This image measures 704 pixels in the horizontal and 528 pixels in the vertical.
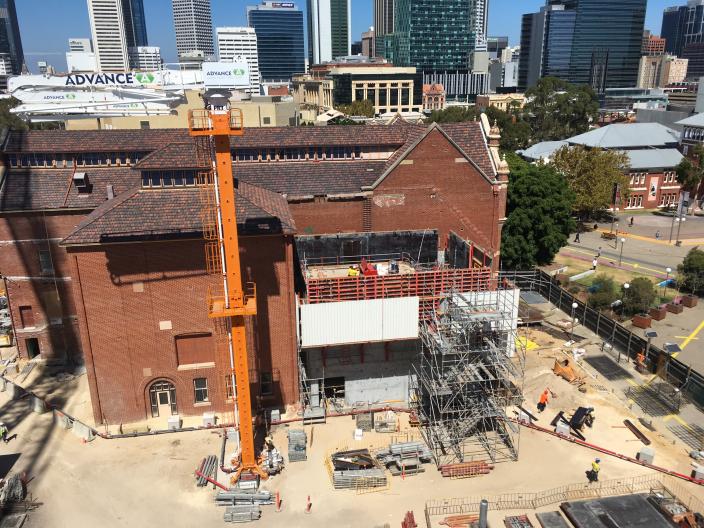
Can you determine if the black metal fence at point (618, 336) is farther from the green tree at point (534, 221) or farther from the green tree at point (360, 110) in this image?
the green tree at point (360, 110)

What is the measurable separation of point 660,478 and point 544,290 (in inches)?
1040

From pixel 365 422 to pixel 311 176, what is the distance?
19662 mm

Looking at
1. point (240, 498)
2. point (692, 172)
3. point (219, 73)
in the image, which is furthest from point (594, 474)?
point (219, 73)

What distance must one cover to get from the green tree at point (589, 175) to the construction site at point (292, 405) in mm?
40281

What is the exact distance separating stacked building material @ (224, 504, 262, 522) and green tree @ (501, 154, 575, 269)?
3696 centimetres

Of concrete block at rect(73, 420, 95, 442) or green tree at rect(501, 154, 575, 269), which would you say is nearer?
concrete block at rect(73, 420, 95, 442)

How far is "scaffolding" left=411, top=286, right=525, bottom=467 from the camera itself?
29.0m

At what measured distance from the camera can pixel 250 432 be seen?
2702 centimetres

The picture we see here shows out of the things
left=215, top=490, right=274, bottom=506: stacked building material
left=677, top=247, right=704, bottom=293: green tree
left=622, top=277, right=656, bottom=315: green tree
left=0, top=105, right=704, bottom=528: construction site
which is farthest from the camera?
left=677, top=247, right=704, bottom=293: green tree

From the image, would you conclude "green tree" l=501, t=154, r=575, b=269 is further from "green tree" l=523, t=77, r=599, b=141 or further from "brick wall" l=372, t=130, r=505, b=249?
"green tree" l=523, t=77, r=599, b=141

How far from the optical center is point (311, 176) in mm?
42125

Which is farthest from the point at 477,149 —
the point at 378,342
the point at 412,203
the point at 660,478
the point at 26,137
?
the point at 26,137

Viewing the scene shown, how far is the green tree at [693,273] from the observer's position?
166 feet

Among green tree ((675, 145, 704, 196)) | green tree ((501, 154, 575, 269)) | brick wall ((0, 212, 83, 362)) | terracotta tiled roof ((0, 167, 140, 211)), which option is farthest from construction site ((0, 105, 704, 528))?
green tree ((675, 145, 704, 196))
